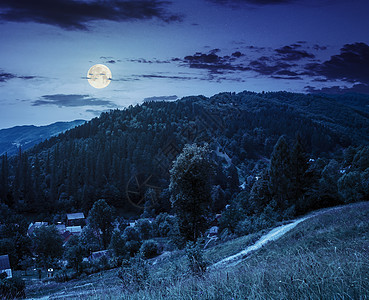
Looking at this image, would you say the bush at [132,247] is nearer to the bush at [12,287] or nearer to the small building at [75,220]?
the bush at [12,287]

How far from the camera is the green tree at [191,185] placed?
2172 centimetres

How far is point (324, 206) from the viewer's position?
3247cm

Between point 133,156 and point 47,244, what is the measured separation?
67.0m

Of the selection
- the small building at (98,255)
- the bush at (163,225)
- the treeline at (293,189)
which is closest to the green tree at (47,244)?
the small building at (98,255)

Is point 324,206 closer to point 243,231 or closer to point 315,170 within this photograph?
point 315,170

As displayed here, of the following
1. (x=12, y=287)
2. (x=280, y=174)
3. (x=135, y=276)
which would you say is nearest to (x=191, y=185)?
(x=12, y=287)

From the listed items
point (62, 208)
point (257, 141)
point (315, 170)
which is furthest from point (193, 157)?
point (257, 141)

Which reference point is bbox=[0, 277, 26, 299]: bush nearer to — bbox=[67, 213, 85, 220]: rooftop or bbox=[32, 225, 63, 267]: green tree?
bbox=[32, 225, 63, 267]: green tree

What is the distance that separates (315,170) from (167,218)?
121ft

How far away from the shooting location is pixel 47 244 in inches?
1651

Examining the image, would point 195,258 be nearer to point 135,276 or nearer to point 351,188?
point 135,276

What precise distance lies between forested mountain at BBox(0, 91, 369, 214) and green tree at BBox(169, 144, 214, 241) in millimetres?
21265

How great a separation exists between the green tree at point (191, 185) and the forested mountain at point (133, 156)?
2127 centimetres

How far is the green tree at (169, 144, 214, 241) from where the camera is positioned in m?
21.7
